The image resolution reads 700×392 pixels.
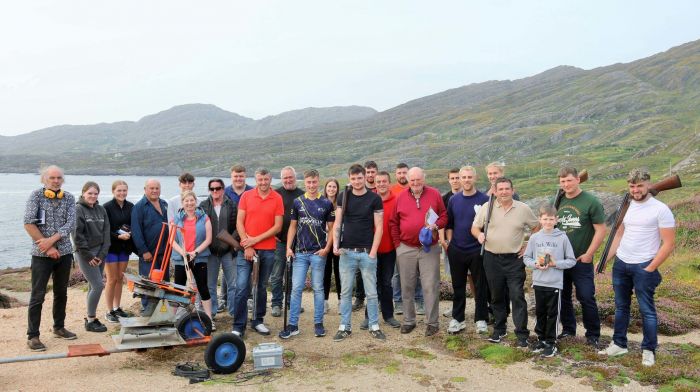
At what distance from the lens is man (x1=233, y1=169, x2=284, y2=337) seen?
25.4ft

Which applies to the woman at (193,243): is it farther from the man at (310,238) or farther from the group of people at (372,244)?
the man at (310,238)

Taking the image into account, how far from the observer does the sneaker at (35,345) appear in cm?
720

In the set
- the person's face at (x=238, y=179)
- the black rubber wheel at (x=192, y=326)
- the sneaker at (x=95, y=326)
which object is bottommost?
the sneaker at (x=95, y=326)

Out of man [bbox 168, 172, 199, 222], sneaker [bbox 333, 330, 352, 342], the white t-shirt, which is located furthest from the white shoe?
man [bbox 168, 172, 199, 222]

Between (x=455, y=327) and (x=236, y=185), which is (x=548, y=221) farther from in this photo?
(x=236, y=185)

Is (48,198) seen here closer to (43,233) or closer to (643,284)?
(43,233)

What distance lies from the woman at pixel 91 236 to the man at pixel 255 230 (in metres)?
2.11

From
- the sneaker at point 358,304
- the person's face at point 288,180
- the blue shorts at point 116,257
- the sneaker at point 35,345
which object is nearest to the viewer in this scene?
the sneaker at point 35,345

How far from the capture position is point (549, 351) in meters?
6.82

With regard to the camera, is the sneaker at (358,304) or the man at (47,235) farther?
the sneaker at (358,304)

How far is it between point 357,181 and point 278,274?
2550mm

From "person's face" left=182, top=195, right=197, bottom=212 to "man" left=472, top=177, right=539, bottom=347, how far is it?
4.19 meters

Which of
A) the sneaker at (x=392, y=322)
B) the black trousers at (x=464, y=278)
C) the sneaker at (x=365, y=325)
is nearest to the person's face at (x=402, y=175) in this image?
the black trousers at (x=464, y=278)

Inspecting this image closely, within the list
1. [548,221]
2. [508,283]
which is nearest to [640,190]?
[548,221]
